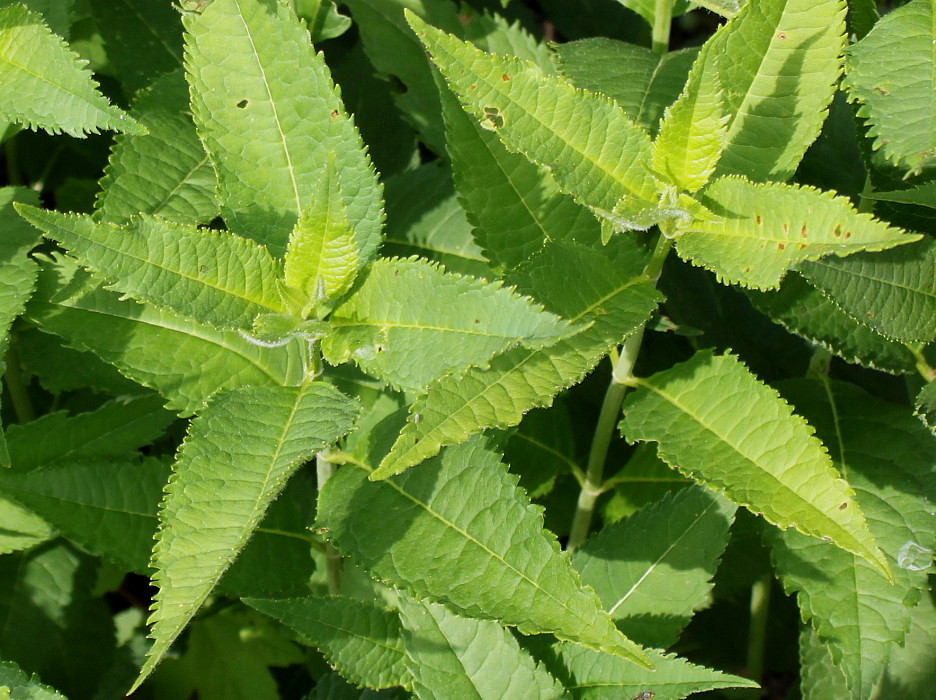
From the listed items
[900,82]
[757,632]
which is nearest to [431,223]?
[900,82]

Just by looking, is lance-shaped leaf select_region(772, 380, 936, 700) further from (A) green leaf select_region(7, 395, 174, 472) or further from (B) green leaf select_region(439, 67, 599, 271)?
(A) green leaf select_region(7, 395, 174, 472)

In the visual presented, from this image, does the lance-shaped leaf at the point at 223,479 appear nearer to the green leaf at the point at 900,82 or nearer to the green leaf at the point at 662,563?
the green leaf at the point at 662,563

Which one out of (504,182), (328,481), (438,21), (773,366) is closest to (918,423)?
(773,366)

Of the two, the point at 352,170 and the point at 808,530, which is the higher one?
the point at 352,170

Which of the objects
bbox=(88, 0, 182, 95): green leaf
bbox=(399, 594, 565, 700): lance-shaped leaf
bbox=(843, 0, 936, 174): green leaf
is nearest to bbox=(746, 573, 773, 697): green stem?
bbox=(399, 594, 565, 700): lance-shaped leaf

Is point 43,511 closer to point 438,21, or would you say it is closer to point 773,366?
point 438,21

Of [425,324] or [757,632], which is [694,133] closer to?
[425,324]

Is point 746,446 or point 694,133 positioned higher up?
point 694,133
